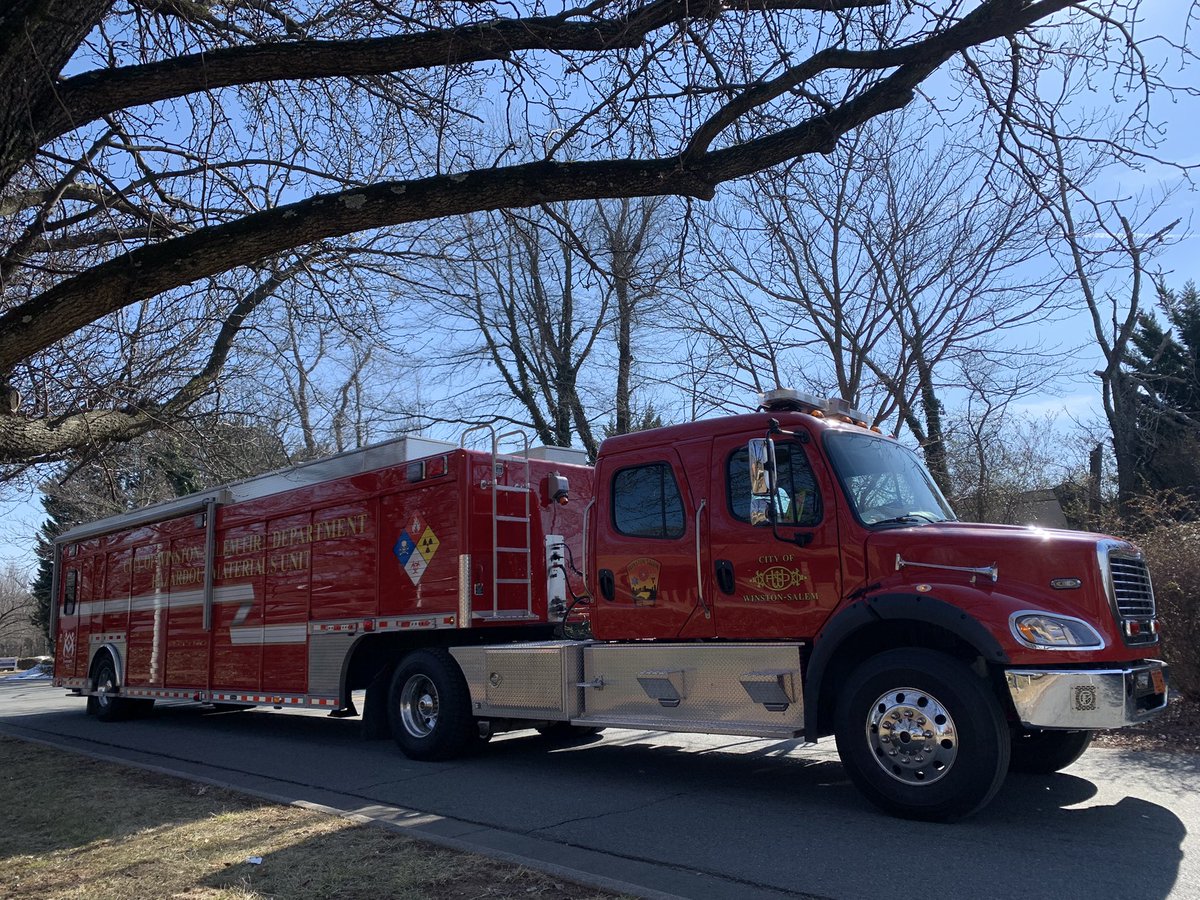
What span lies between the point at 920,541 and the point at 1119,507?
1161cm

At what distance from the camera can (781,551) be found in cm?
709

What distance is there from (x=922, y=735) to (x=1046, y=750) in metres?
1.83

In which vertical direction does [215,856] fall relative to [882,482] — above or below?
below

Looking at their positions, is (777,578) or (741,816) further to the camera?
(777,578)

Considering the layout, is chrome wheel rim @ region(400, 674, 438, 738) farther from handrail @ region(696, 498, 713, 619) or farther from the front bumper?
the front bumper

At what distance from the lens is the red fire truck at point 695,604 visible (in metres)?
5.93

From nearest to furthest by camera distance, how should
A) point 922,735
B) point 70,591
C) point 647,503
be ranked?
point 922,735 < point 647,503 < point 70,591

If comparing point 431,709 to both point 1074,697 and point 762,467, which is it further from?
point 1074,697

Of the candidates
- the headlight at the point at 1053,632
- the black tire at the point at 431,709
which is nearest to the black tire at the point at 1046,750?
the headlight at the point at 1053,632

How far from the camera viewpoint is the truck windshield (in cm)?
698

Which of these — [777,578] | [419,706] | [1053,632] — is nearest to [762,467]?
[777,578]

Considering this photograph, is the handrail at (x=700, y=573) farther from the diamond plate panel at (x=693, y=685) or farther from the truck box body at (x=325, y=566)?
the truck box body at (x=325, y=566)

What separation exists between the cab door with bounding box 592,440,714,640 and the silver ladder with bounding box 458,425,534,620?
53.7 inches

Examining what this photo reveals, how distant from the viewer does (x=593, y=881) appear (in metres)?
5.00
